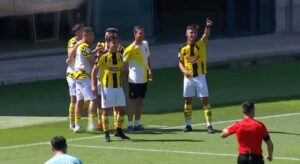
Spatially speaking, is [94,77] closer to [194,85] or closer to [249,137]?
[194,85]

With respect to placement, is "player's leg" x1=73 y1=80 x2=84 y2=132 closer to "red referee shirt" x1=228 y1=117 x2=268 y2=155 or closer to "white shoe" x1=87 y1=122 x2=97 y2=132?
"white shoe" x1=87 y1=122 x2=97 y2=132

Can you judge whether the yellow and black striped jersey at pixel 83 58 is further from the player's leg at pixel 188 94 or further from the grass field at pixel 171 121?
the player's leg at pixel 188 94

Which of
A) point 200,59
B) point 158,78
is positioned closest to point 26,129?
point 200,59

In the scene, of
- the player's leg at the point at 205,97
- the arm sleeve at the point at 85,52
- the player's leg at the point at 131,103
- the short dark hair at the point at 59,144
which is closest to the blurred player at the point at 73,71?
the arm sleeve at the point at 85,52

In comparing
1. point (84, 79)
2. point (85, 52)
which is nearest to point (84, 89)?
point (84, 79)

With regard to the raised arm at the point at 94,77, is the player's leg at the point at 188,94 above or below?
below

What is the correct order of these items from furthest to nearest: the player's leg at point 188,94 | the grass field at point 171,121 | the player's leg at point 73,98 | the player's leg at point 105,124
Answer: the player's leg at point 73,98 < the player's leg at point 188,94 < the player's leg at point 105,124 < the grass field at point 171,121

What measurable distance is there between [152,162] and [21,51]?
793 inches

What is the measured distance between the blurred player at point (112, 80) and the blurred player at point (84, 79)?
75 cm

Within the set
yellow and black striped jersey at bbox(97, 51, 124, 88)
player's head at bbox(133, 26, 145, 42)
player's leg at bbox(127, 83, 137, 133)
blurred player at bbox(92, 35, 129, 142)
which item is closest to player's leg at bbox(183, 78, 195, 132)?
player's leg at bbox(127, 83, 137, 133)

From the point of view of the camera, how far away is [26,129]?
23.6 metres

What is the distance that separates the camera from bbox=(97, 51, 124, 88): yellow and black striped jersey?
21734 millimetres

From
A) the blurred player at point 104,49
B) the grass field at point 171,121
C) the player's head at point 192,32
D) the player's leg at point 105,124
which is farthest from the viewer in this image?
the player's head at point 192,32

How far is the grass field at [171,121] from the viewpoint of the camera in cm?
1984
